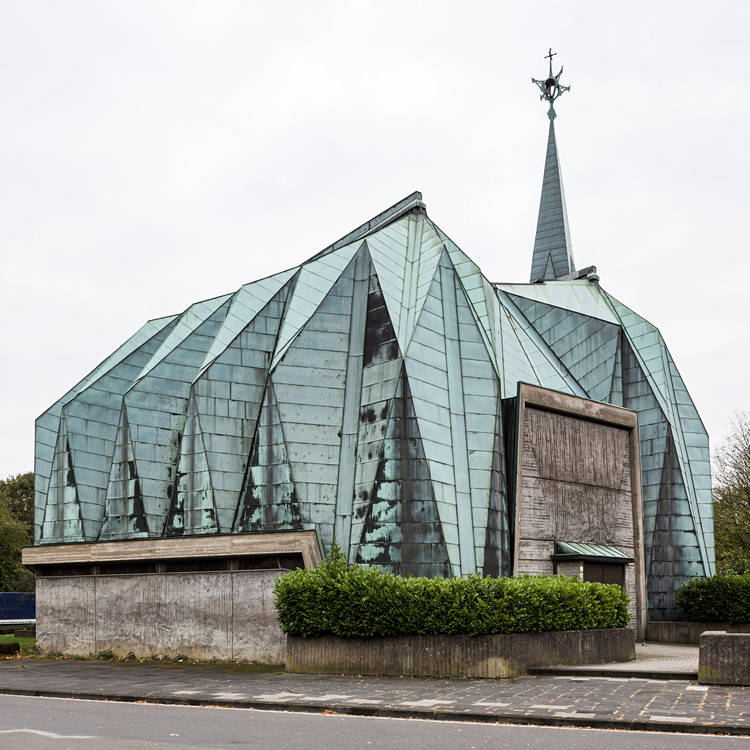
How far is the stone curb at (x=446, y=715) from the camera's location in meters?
9.77

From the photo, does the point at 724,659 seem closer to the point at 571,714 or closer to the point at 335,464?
the point at 571,714

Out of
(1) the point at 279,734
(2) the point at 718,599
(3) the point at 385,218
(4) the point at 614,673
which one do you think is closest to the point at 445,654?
(4) the point at 614,673

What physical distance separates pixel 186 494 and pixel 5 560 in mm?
37469

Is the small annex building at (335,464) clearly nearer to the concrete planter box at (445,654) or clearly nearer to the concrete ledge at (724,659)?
the concrete planter box at (445,654)

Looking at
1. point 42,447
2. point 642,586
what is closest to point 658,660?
point 642,586

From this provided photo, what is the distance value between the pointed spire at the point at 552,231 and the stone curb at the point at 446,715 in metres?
34.8

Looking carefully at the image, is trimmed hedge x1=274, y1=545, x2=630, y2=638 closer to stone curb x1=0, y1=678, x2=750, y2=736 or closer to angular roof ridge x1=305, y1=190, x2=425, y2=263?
stone curb x1=0, y1=678, x2=750, y2=736

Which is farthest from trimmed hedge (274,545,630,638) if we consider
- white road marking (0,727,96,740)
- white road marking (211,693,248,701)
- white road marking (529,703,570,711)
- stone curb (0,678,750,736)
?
white road marking (0,727,96,740)

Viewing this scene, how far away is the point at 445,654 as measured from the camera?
15305 mm

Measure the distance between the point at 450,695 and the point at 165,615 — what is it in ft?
35.7

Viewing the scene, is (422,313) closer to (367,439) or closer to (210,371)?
(367,439)

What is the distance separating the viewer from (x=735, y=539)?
4244cm

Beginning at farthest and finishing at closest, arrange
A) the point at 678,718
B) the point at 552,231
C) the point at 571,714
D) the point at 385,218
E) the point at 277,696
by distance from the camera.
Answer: the point at 552,231
the point at 385,218
the point at 277,696
the point at 571,714
the point at 678,718

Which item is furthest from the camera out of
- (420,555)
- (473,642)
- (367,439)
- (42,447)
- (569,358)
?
(569,358)
